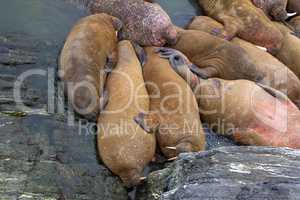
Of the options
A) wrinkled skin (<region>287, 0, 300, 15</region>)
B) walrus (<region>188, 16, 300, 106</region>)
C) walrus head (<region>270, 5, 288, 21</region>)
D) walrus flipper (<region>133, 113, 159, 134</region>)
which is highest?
wrinkled skin (<region>287, 0, 300, 15</region>)

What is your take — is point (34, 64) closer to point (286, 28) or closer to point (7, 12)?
point (7, 12)

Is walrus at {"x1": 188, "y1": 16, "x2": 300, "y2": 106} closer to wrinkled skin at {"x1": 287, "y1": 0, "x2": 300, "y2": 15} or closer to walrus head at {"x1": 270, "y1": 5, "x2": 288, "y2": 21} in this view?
walrus head at {"x1": 270, "y1": 5, "x2": 288, "y2": 21}

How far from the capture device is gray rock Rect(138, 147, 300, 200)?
13.3 ft

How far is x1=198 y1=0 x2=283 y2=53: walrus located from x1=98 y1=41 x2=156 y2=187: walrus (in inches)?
87.5

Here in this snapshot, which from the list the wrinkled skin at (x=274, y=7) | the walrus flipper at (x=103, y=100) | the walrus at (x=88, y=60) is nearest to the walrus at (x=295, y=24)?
the wrinkled skin at (x=274, y=7)

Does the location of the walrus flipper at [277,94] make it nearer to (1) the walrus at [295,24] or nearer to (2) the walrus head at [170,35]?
(2) the walrus head at [170,35]

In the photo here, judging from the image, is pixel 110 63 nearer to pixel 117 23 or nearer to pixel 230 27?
pixel 117 23

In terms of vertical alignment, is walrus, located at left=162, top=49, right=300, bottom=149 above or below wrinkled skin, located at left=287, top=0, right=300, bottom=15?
below

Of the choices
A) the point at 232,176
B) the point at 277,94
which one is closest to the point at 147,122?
the point at 232,176

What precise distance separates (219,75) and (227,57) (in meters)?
0.27

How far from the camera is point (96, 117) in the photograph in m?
5.68

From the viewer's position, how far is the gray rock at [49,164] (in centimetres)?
449

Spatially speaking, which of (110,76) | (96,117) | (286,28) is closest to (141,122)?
(96,117)

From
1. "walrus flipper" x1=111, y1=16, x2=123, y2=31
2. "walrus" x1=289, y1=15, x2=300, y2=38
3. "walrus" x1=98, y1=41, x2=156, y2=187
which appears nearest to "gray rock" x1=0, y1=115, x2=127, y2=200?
"walrus" x1=98, y1=41, x2=156, y2=187
